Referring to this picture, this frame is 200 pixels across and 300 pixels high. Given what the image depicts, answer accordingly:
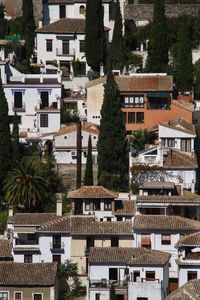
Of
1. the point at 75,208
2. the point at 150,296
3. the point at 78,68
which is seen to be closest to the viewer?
the point at 150,296

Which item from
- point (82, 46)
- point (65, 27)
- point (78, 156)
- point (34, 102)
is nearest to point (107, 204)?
point (78, 156)

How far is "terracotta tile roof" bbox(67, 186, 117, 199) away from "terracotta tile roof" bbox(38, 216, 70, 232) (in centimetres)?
176

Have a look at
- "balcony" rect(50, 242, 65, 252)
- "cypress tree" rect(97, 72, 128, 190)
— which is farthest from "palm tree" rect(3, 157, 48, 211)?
"balcony" rect(50, 242, 65, 252)

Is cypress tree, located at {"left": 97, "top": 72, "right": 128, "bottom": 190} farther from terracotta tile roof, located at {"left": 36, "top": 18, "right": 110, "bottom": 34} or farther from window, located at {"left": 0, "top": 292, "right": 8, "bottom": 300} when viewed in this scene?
terracotta tile roof, located at {"left": 36, "top": 18, "right": 110, "bottom": 34}

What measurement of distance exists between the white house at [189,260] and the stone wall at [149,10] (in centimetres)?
2935

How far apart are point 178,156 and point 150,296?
11877mm

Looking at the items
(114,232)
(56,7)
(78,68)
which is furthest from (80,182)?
(56,7)

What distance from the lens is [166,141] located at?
291 ft

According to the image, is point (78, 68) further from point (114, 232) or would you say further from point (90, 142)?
point (114, 232)

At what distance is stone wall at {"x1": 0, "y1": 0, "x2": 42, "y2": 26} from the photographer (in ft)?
352

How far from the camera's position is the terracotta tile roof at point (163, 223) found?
80.1 metres

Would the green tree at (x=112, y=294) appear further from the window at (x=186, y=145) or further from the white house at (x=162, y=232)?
the window at (x=186, y=145)

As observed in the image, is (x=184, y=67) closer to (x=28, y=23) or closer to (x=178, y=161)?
(x=28, y=23)

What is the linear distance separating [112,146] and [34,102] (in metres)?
7.66
